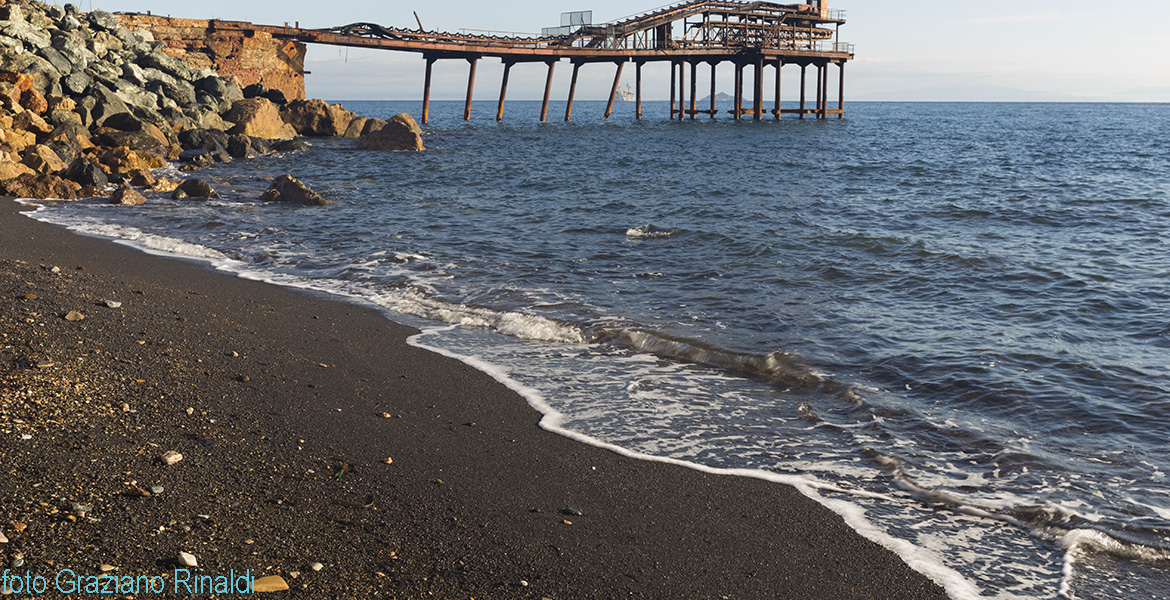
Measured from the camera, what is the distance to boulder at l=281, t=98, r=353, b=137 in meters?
40.4

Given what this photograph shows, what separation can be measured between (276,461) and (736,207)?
17.1m

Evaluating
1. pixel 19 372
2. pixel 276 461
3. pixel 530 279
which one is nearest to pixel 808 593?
pixel 276 461

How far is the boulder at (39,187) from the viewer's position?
58.2 ft

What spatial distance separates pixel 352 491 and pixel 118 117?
85.8 feet

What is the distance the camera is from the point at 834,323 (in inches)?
394

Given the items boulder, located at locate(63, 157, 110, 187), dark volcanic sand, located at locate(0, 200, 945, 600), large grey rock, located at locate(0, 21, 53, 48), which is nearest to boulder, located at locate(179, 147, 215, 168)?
large grey rock, located at locate(0, 21, 53, 48)

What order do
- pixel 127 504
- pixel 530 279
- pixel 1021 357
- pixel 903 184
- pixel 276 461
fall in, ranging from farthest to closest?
pixel 903 184, pixel 530 279, pixel 1021 357, pixel 276 461, pixel 127 504

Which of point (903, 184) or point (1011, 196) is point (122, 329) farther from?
point (903, 184)

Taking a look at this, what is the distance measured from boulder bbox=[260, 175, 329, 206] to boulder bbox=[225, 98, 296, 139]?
15.6m

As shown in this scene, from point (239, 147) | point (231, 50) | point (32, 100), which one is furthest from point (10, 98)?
point (231, 50)

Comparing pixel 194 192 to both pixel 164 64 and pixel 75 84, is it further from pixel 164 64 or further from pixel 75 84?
pixel 164 64

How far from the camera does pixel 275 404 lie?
6051mm

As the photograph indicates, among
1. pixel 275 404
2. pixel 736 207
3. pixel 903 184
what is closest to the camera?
pixel 275 404

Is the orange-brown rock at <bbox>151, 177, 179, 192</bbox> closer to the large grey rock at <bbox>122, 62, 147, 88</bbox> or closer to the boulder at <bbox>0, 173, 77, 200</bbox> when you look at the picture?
the boulder at <bbox>0, 173, 77, 200</bbox>
